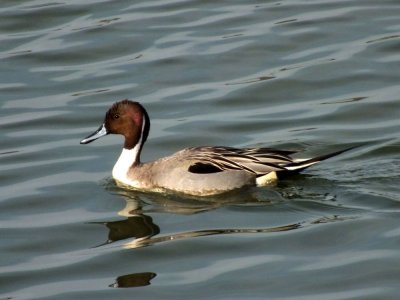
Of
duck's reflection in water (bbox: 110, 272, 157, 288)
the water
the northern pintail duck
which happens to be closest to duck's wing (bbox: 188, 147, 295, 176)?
the northern pintail duck

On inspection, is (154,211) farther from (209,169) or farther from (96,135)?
(96,135)

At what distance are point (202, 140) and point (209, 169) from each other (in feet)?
4.42

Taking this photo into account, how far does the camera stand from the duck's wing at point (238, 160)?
11.2 m

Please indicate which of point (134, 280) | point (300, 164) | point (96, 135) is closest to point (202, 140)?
point (96, 135)

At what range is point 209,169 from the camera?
1123 cm

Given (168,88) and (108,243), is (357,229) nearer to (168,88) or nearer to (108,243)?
(108,243)

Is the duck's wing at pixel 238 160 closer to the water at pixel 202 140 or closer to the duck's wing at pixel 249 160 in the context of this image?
the duck's wing at pixel 249 160

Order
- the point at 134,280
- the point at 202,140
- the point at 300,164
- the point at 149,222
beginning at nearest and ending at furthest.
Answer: the point at 134,280 → the point at 149,222 → the point at 300,164 → the point at 202,140

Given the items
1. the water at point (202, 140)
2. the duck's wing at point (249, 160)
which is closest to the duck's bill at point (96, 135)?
the water at point (202, 140)

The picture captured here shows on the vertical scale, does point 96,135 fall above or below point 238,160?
above

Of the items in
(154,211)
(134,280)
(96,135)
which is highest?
(96,135)

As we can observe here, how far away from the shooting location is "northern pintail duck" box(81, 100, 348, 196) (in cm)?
1124

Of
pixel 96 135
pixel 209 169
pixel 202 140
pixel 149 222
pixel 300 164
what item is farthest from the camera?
pixel 202 140

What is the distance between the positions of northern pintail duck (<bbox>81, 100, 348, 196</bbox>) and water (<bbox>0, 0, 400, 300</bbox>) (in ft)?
0.50
